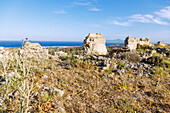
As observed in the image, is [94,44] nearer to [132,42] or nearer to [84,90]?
[132,42]

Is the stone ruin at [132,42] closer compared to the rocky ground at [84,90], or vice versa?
the rocky ground at [84,90]

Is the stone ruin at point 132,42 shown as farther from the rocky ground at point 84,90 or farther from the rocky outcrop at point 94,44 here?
the rocky ground at point 84,90

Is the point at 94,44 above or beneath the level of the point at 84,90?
above

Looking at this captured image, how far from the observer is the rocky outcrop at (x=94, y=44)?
14.7 metres

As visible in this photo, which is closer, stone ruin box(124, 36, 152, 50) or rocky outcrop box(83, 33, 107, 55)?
rocky outcrop box(83, 33, 107, 55)

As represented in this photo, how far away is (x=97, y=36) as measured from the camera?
15453mm

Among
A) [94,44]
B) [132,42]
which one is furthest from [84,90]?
[132,42]

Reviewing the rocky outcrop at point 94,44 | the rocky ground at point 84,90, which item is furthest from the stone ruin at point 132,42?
the rocky ground at point 84,90

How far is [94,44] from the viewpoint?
14.9 m

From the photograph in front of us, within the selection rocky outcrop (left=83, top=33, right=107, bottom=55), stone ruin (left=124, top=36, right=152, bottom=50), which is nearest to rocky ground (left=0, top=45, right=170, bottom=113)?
rocky outcrop (left=83, top=33, right=107, bottom=55)

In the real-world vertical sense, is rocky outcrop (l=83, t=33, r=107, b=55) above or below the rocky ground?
above

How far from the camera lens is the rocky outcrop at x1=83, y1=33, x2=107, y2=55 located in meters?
14.7

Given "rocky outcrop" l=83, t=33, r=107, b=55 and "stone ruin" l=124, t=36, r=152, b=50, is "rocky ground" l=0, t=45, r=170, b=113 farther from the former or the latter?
"stone ruin" l=124, t=36, r=152, b=50

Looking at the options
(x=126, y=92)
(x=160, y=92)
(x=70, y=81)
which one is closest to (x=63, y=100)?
(x=70, y=81)
